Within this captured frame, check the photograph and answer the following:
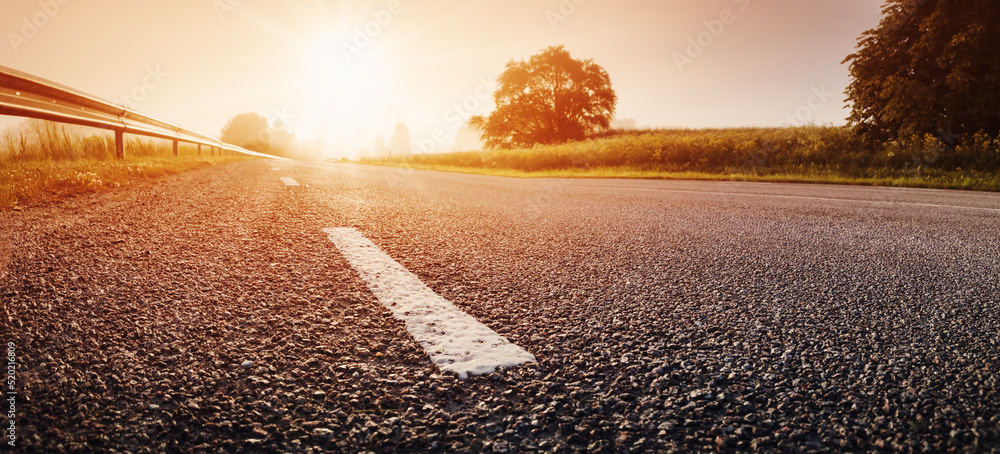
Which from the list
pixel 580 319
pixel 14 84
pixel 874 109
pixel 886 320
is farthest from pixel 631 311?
pixel 874 109

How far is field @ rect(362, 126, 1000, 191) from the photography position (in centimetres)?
1215

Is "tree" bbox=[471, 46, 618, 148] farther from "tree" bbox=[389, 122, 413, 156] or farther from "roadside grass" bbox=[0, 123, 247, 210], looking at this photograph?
"tree" bbox=[389, 122, 413, 156]

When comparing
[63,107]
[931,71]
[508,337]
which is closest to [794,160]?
[931,71]

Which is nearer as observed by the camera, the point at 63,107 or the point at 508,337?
the point at 508,337

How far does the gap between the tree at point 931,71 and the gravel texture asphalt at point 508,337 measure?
1550 cm

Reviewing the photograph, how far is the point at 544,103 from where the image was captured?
3838 cm

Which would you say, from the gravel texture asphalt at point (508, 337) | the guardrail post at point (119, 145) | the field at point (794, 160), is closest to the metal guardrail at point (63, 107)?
the guardrail post at point (119, 145)

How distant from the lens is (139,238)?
8.02ft

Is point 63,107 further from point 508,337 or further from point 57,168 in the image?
point 508,337

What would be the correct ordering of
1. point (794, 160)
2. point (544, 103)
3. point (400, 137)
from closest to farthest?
point (794, 160) < point (544, 103) < point (400, 137)

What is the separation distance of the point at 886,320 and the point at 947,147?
55.0 ft

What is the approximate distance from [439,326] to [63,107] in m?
6.19

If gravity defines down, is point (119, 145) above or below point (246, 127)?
below

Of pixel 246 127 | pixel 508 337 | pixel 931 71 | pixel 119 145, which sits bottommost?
pixel 508 337
